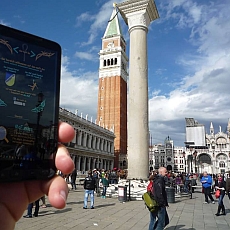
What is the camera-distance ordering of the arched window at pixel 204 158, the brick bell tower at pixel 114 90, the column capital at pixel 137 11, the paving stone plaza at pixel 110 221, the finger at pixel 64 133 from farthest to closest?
1. the arched window at pixel 204 158
2. the brick bell tower at pixel 114 90
3. the column capital at pixel 137 11
4. the paving stone plaza at pixel 110 221
5. the finger at pixel 64 133

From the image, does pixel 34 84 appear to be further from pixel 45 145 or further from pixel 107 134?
pixel 107 134

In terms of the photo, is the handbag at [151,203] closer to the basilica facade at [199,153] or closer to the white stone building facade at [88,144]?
the white stone building facade at [88,144]

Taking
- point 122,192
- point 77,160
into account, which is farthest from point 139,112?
point 77,160

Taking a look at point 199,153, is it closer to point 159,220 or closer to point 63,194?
point 159,220

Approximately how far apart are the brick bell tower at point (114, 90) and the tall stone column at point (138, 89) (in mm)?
48493

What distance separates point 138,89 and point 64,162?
44.5 ft

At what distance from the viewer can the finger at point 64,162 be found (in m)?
1.48

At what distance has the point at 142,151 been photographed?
14453 millimetres

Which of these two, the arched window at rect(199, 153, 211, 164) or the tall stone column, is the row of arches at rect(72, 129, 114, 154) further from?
the arched window at rect(199, 153, 211, 164)

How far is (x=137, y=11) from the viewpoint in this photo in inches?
624

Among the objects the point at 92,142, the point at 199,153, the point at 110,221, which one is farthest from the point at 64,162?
the point at 199,153

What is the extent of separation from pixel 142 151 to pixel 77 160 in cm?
3547

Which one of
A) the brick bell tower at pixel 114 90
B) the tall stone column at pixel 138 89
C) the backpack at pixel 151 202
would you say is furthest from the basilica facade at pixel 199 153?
the backpack at pixel 151 202

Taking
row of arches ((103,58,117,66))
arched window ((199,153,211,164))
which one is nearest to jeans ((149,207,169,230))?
row of arches ((103,58,117,66))
